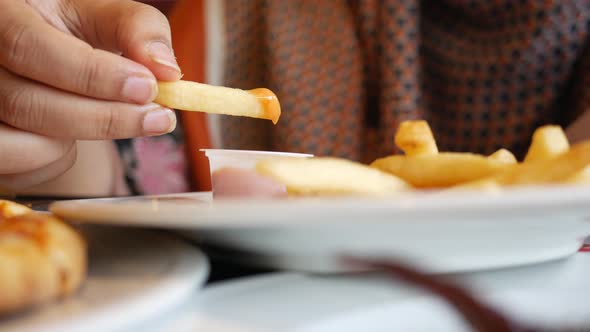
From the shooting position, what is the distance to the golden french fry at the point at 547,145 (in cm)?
35

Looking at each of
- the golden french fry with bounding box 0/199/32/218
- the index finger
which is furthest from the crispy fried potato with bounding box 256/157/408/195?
the index finger

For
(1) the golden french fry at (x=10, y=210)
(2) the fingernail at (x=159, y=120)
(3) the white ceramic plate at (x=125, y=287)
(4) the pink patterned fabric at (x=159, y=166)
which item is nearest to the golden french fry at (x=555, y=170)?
(3) the white ceramic plate at (x=125, y=287)

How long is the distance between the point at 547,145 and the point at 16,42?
24.3 inches

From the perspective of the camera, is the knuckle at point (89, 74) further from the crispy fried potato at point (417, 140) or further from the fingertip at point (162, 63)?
the crispy fried potato at point (417, 140)

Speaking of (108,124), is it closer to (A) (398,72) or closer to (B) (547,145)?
(B) (547,145)

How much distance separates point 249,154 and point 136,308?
31cm

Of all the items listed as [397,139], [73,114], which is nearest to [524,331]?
[397,139]

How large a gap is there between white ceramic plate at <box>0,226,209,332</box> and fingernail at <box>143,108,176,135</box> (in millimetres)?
368

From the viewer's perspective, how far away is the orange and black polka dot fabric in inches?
54.7

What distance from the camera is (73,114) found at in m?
0.69

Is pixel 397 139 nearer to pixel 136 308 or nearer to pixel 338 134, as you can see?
pixel 136 308

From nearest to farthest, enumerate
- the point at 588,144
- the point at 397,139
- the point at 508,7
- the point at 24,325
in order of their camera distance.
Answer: the point at 24,325, the point at 588,144, the point at 397,139, the point at 508,7

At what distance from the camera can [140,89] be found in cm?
59

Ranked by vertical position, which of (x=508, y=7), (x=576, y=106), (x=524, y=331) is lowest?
(x=524, y=331)
